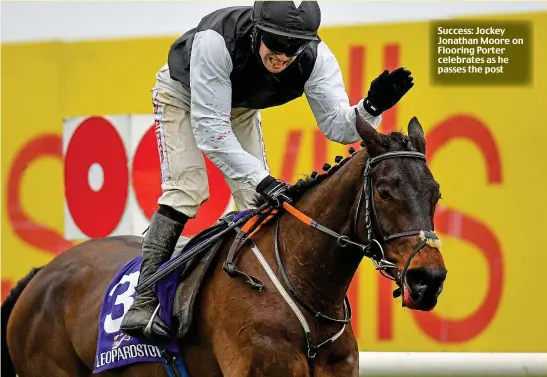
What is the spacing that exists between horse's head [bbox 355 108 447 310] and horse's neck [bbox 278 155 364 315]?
133 millimetres

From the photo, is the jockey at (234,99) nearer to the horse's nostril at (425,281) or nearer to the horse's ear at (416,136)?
the horse's ear at (416,136)

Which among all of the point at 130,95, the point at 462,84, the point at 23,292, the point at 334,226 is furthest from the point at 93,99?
the point at 334,226

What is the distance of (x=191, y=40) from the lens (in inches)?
185

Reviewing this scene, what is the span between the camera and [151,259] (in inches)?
186

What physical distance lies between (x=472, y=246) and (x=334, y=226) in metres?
3.04

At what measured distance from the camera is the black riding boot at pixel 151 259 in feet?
15.3

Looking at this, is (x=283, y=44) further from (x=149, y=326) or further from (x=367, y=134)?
(x=149, y=326)

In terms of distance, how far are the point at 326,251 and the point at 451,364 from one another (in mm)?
3023

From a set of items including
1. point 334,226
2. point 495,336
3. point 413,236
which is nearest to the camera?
point 413,236

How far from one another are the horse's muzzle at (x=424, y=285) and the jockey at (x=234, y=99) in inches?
32.8

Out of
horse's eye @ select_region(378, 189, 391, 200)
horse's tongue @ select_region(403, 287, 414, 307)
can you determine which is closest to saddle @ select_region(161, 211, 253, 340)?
horse's eye @ select_region(378, 189, 391, 200)

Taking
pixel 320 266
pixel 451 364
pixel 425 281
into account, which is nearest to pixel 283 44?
pixel 320 266

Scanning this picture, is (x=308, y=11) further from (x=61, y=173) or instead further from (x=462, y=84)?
(x=61, y=173)

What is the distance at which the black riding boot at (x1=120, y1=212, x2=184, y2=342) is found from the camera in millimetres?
4652
